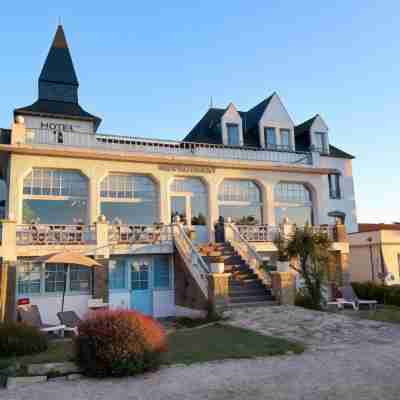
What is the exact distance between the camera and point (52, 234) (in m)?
15.0

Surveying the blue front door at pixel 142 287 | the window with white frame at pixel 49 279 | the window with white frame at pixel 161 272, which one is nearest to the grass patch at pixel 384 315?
the window with white frame at pixel 161 272

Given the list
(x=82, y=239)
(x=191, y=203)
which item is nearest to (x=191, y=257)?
(x=82, y=239)

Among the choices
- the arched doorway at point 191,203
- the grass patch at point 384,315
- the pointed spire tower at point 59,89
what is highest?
the pointed spire tower at point 59,89

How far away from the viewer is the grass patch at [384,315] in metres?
12.2

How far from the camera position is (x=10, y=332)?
27.8 feet

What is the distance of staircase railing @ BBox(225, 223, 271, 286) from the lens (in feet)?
50.2

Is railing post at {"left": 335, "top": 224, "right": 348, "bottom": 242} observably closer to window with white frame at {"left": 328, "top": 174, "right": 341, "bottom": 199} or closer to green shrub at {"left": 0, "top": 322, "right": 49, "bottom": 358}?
window with white frame at {"left": 328, "top": 174, "right": 341, "bottom": 199}

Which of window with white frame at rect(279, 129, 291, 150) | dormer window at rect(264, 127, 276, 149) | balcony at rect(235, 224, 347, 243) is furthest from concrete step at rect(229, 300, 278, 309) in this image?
window with white frame at rect(279, 129, 291, 150)

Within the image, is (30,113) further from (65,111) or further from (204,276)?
(204,276)

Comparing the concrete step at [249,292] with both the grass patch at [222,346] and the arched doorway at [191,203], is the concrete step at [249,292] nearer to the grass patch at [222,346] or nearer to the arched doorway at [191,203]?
the grass patch at [222,346]

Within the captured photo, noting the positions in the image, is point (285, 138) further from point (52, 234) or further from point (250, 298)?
point (52, 234)

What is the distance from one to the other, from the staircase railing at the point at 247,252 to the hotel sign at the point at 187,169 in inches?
115

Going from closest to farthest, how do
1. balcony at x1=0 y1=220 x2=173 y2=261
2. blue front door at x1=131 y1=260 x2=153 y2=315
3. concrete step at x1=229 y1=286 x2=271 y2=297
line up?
balcony at x1=0 y1=220 x2=173 y2=261 → concrete step at x1=229 y1=286 x2=271 y2=297 → blue front door at x1=131 y1=260 x2=153 y2=315

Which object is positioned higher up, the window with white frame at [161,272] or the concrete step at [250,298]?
the window with white frame at [161,272]
